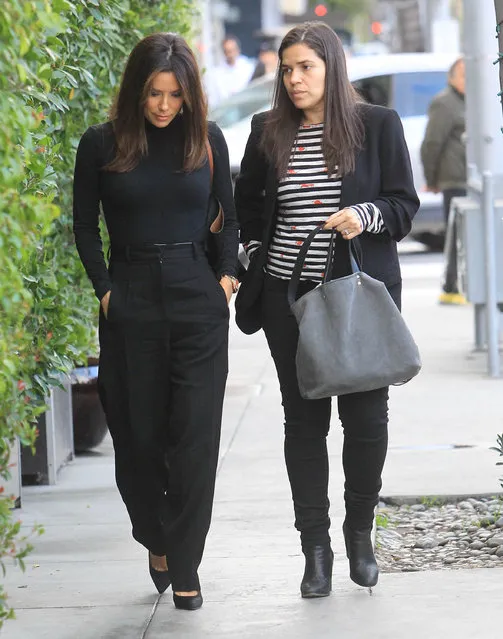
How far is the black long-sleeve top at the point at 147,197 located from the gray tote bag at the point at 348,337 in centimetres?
34

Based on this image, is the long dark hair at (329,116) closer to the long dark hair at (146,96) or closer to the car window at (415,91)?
the long dark hair at (146,96)

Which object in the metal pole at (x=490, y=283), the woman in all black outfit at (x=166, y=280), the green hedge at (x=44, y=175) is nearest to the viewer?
the green hedge at (x=44, y=175)

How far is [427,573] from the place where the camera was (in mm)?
4973

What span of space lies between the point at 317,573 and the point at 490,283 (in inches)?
183

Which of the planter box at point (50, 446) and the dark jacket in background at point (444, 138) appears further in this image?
the dark jacket in background at point (444, 138)

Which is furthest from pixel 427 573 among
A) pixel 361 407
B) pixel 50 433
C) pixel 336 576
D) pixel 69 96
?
pixel 69 96

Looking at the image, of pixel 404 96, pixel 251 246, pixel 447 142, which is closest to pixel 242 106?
pixel 404 96

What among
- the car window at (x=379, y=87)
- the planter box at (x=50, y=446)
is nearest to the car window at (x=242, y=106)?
the car window at (x=379, y=87)

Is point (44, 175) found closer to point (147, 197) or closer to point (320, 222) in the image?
point (147, 197)

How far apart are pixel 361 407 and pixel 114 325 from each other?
810 millimetres

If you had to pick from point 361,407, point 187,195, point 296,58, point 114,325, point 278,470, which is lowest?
point 278,470

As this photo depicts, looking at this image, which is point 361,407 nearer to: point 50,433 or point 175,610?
point 175,610

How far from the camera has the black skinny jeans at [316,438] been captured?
15.0 ft

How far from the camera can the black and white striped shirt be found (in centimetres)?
452
